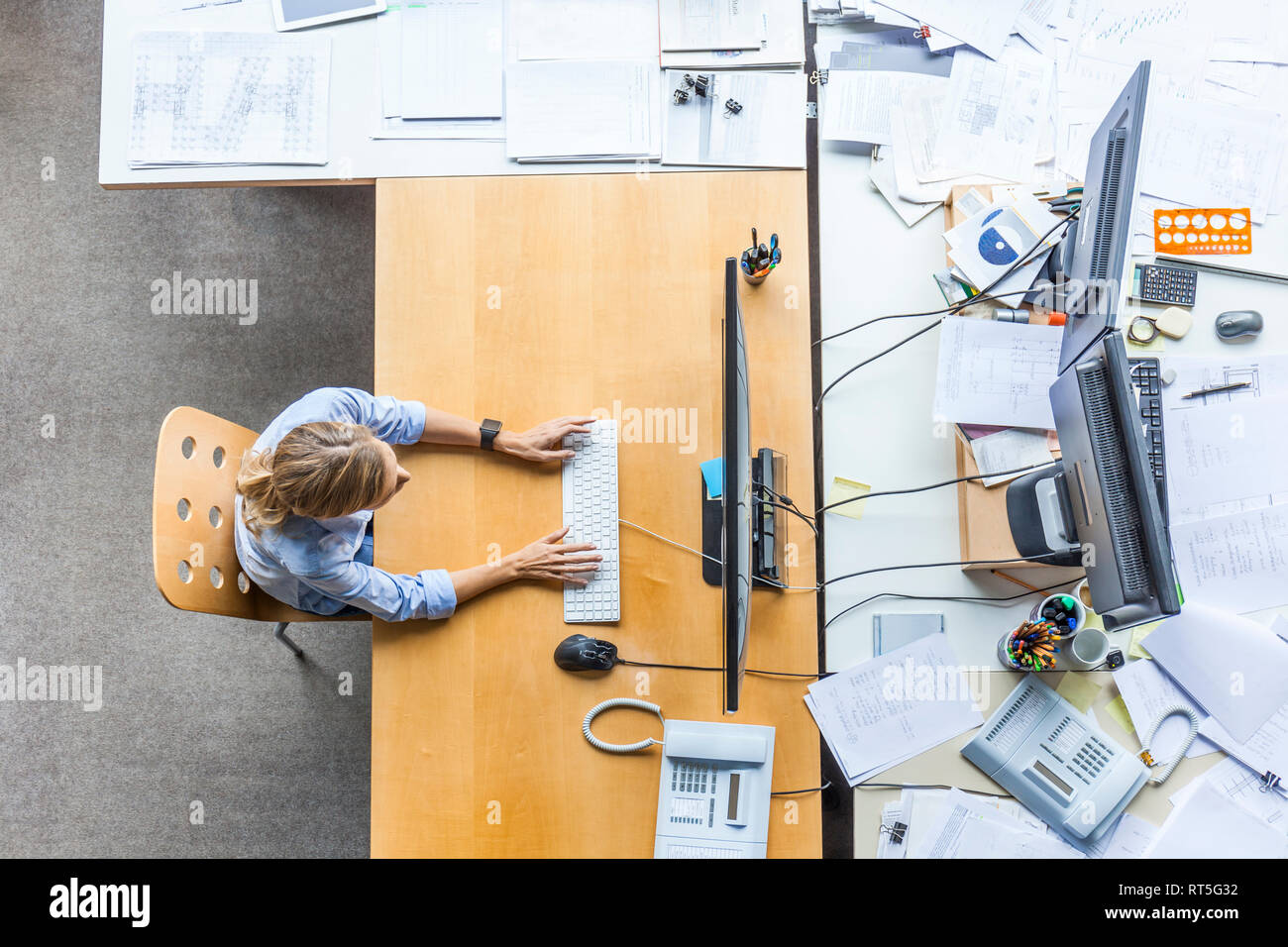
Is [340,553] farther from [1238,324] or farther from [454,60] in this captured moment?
[1238,324]

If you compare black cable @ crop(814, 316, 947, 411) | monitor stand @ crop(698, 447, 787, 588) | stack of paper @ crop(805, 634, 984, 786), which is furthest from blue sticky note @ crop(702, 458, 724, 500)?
stack of paper @ crop(805, 634, 984, 786)

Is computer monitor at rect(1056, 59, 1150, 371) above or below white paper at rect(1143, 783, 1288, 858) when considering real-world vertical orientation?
above

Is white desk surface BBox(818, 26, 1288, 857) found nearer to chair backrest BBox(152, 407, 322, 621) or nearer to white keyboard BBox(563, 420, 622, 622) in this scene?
white keyboard BBox(563, 420, 622, 622)

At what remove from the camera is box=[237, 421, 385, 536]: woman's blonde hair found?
123 centimetres

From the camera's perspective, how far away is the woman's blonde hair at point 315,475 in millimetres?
1230

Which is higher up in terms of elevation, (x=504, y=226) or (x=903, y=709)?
(x=504, y=226)

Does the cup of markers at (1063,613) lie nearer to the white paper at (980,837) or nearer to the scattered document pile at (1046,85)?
the white paper at (980,837)

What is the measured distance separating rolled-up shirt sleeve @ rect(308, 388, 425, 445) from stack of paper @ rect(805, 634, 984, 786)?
906mm

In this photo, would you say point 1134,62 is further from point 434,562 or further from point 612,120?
point 434,562

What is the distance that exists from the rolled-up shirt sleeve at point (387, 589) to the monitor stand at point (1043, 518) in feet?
3.42

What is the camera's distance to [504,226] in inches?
63.1

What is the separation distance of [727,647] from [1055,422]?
0.81m

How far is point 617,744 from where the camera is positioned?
4.84ft
